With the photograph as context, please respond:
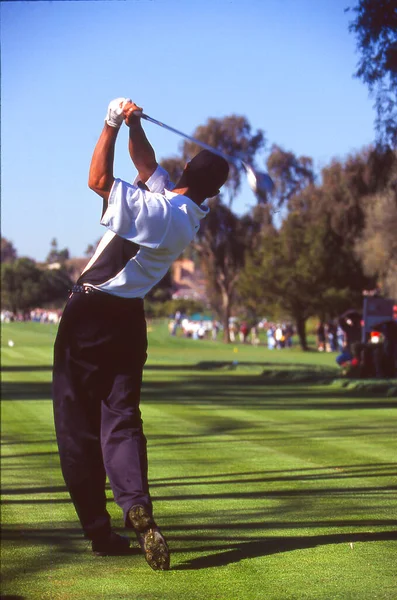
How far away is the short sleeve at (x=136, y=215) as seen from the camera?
15.6 ft

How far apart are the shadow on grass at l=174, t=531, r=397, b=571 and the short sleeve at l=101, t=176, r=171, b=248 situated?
5.37 feet

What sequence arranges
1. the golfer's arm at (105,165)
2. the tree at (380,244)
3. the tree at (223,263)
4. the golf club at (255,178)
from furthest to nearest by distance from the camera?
the tree at (223,263) < the tree at (380,244) < the golfer's arm at (105,165) < the golf club at (255,178)

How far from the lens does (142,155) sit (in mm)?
5105

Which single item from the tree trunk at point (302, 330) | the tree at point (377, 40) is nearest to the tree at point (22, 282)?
Answer: the tree at point (377, 40)

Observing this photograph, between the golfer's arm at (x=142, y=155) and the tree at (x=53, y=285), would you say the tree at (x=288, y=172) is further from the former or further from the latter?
the golfer's arm at (x=142, y=155)

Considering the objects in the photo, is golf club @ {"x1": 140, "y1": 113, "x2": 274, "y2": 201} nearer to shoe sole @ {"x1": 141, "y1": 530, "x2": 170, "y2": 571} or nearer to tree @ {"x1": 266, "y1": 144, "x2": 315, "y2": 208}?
shoe sole @ {"x1": 141, "y1": 530, "x2": 170, "y2": 571}

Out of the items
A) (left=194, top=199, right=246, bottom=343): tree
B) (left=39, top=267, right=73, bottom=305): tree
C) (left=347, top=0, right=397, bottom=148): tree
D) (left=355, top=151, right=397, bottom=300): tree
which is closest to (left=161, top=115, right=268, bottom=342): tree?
(left=194, top=199, right=246, bottom=343): tree

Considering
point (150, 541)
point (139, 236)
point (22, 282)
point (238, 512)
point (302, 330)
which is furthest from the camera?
point (302, 330)

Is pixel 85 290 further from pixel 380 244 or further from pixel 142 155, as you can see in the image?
pixel 380 244

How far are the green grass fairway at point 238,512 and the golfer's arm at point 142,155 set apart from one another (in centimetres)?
189

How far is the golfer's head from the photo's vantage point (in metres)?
5.06

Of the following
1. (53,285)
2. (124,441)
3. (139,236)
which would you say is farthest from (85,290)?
(53,285)

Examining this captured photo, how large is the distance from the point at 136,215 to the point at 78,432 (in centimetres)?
108

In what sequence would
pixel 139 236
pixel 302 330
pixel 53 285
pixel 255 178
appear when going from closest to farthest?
pixel 255 178
pixel 139 236
pixel 53 285
pixel 302 330
